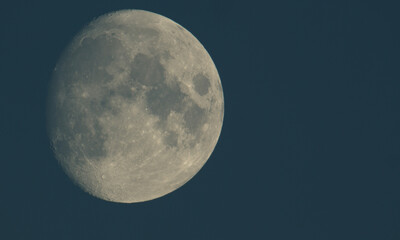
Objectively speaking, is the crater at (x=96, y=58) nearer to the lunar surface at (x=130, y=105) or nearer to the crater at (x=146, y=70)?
the lunar surface at (x=130, y=105)

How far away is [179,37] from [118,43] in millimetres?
1642

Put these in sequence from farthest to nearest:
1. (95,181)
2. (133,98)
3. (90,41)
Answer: (95,181)
(90,41)
(133,98)

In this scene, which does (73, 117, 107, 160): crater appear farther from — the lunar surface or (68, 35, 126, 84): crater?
(68, 35, 126, 84): crater

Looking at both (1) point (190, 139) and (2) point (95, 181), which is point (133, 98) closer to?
(1) point (190, 139)

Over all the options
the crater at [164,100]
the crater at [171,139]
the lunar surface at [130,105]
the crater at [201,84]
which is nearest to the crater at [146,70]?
the lunar surface at [130,105]

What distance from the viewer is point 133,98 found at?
25.5 ft

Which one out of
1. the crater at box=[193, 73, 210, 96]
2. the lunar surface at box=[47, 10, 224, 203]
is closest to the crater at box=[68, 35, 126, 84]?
the lunar surface at box=[47, 10, 224, 203]

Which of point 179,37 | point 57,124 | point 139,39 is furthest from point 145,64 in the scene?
point 57,124

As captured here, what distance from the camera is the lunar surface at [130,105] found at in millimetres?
7828

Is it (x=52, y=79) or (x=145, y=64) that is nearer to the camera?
(x=145, y=64)

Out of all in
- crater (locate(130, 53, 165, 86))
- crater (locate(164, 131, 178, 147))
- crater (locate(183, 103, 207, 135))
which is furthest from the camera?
crater (locate(183, 103, 207, 135))

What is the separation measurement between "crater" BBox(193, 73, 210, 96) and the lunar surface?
0.09 feet

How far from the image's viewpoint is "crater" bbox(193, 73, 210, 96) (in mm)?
8547

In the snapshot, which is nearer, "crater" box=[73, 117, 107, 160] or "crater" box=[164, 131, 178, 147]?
"crater" box=[73, 117, 107, 160]
